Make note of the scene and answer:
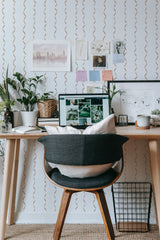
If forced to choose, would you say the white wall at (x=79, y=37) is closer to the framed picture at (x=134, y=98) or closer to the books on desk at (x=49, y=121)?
the framed picture at (x=134, y=98)

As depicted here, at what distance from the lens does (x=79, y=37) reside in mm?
1961

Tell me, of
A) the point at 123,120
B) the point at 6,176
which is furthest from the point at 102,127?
the point at 6,176

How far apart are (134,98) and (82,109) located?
487mm

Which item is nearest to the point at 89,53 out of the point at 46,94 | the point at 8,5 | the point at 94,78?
the point at 94,78

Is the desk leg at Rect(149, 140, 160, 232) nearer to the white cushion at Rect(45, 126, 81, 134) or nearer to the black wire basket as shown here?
the black wire basket

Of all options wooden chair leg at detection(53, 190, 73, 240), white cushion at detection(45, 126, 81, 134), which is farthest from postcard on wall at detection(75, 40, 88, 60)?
wooden chair leg at detection(53, 190, 73, 240)

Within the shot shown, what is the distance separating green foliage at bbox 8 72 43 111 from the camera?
1899 mm

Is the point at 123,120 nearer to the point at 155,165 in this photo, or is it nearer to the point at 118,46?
the point at 155,165

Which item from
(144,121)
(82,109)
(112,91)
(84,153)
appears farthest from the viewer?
(112,91)

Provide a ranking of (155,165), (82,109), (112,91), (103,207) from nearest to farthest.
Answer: (103,207), (155,165), (82,109), (112,91)

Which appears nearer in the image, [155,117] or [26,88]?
[155,117]

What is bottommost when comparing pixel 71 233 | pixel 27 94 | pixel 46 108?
pixel 71 233

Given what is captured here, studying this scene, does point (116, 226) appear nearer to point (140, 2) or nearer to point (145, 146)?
point (145, 146)

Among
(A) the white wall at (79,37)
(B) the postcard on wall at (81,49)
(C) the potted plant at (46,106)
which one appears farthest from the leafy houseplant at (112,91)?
(C) the potted plant at (46,106)
